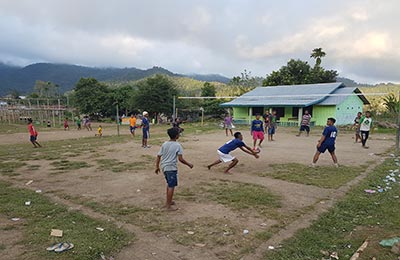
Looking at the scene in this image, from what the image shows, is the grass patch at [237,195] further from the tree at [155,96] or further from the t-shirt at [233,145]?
the tree at [155,96]

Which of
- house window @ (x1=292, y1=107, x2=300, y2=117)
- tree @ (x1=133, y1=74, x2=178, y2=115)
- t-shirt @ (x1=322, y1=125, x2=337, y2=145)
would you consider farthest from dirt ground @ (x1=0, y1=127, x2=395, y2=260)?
tree @ (x1=133, y1=74, x2=178, y2=115)

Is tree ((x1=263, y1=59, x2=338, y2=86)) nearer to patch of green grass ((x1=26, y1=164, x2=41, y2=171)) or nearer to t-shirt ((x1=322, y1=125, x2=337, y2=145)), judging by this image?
t-shirt ((x1=322, y1=125, x2=337, y2=145))

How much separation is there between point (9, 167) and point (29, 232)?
570cm

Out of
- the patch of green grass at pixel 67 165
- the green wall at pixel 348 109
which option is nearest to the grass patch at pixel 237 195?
the patch of green grass at pixel 67 165

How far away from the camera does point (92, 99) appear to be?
4316 cm

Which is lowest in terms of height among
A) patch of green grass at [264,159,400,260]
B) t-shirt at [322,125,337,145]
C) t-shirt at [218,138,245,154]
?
patch of green grass at [264,159,400,260]

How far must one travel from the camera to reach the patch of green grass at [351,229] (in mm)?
3337

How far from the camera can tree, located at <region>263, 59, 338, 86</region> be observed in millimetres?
37188

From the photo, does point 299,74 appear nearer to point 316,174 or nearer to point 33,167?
point 316,174

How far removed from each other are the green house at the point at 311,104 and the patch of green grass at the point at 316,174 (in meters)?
17.0

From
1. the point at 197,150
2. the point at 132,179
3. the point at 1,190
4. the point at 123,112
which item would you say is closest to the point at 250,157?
the point at 197,150

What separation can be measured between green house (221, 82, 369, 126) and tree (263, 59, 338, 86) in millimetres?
6463

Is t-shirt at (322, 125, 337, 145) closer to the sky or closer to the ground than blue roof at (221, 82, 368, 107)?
closer to the ground

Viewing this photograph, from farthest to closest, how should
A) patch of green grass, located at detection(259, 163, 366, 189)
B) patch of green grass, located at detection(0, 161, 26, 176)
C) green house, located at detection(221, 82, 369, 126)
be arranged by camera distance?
green house, located at detection(221, 82, 369, 126), patch of green grass, located at detection(0, 161, 26, 176), patch of green grass, located at detection(259, 163, 366, 189)
